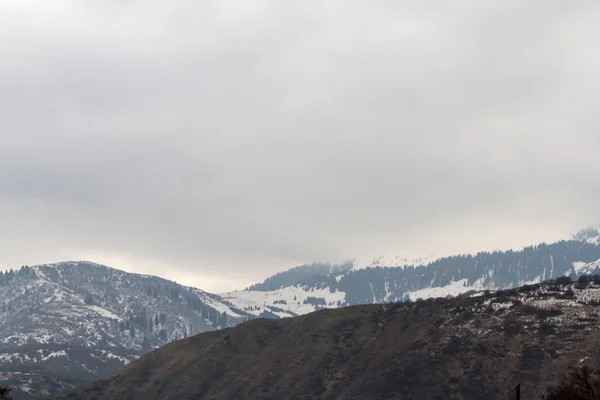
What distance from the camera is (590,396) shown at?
112 meters

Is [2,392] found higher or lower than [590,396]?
higher

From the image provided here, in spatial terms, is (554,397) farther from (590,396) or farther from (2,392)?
(2,392)

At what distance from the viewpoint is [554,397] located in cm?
11681

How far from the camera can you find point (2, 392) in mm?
114438

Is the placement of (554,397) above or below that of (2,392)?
below

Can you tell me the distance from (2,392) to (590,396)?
76746mm

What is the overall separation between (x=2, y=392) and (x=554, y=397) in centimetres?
7354

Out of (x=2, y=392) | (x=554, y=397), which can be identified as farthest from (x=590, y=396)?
(x=2, y=392)

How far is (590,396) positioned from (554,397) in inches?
235
